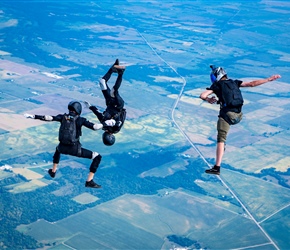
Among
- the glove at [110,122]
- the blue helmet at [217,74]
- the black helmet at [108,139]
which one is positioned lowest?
the black helmet at [108,139]

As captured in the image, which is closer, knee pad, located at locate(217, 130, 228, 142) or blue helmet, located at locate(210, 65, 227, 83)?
blue helmet, located at locate(210, 65, 227, 83)

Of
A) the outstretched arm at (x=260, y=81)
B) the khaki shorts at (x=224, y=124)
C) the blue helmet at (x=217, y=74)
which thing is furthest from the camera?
the khaki shorts at (x=224, y=124)

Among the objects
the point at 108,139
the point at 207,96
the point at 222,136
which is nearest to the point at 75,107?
the point at 108,139

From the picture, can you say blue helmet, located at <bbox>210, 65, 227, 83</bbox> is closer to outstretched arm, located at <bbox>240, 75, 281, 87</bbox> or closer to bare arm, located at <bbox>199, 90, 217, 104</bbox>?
bare arm, located at <bbox>199, 90, 217, 104</bbox>

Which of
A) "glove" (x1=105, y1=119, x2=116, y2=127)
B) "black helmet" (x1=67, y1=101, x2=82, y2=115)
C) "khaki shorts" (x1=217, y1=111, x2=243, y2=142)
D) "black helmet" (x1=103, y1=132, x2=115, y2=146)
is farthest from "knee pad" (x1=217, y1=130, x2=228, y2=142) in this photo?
"black helmet" (x1=67, y1=101, x2=82, y2=115)

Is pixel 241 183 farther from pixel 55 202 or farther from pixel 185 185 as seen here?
pixel 55 202

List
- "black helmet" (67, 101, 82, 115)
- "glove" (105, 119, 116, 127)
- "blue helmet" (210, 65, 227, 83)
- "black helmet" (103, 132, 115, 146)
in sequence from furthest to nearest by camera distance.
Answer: "black helmet" (103, 132, 115, 146)
"black helmet" (67, 101, 82, 115)
"glove" (105, 119, 116, 127)
"blue helmet" (210, 65, 227, 83)

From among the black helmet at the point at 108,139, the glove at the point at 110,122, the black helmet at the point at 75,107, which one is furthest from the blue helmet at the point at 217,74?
the black helmet at the point at 75,107

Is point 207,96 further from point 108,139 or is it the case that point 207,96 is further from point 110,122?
point 108,139

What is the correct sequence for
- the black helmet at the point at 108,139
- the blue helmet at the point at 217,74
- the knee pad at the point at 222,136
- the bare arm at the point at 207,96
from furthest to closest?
the black helmet at the point at 108,139, the knee pad at the point at 222,136, the blue helmet at the point at 217,74, the bare arm at the point at 207,96

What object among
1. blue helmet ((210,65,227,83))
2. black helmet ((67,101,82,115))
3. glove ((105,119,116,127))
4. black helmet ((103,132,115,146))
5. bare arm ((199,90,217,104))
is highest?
blue helmet ((210,65,227,83))

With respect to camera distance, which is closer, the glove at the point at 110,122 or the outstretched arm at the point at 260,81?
Result: the outstretched arm at the point at 260,81

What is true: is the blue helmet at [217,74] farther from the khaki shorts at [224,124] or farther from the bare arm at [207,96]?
the khaki shorts at [224,124]

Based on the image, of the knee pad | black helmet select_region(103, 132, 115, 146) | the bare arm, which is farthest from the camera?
black helmet select_region(103, 132, 115, 146)
